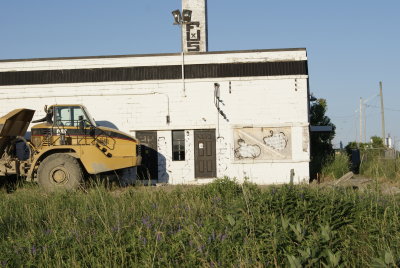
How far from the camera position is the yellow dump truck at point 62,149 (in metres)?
15.1

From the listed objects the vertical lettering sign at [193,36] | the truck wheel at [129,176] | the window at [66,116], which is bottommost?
the truck wheel at [129,176]

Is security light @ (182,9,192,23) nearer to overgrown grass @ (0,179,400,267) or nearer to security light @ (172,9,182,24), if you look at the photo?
security light @ (172,9,182,24)

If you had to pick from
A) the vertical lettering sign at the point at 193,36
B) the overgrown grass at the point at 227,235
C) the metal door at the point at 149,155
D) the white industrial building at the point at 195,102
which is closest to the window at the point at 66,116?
the white industrial building at the point at 195,102

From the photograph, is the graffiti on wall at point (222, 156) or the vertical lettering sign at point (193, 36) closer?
the graffiti on wall at point (222, 156)

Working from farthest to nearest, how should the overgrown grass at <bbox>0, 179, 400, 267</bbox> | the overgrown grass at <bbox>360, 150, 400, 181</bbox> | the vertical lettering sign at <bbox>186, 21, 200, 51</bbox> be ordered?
the vertical lettering sign at <bbox>186, 21, 200, 51</bbox>
the overgrown grass at <bbox>360, 150, 400, 181</bbox>
the overgrown grass at <bbox>0, 179, 400, 267</bbox>

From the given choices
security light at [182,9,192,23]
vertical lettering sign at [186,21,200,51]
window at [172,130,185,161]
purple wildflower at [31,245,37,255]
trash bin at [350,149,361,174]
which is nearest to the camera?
purple wildflower at [31,245,37,255]

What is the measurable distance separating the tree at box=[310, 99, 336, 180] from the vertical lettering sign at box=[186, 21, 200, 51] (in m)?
8.48

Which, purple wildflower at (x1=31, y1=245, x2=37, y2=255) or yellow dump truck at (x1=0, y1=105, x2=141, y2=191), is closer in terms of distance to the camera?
purple wildflower at (x1=31, y1=245, x2=37, y2=255)

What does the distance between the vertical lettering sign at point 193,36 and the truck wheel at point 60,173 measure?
12.3m

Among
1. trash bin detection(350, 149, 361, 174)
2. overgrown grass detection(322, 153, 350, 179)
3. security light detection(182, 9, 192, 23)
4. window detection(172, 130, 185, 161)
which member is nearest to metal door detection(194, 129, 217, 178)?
window detection(172, 130, 185, 161)

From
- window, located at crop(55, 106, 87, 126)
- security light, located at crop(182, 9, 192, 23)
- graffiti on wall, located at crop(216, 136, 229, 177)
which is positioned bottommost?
graffiti on wall, located at crop(216, 136, 229, 177)

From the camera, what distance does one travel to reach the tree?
2089 centimetres

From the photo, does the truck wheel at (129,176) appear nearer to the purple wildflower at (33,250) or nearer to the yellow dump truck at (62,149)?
the yellow dump truck at (62,149)

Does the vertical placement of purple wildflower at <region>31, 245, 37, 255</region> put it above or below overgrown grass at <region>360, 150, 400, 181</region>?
below
